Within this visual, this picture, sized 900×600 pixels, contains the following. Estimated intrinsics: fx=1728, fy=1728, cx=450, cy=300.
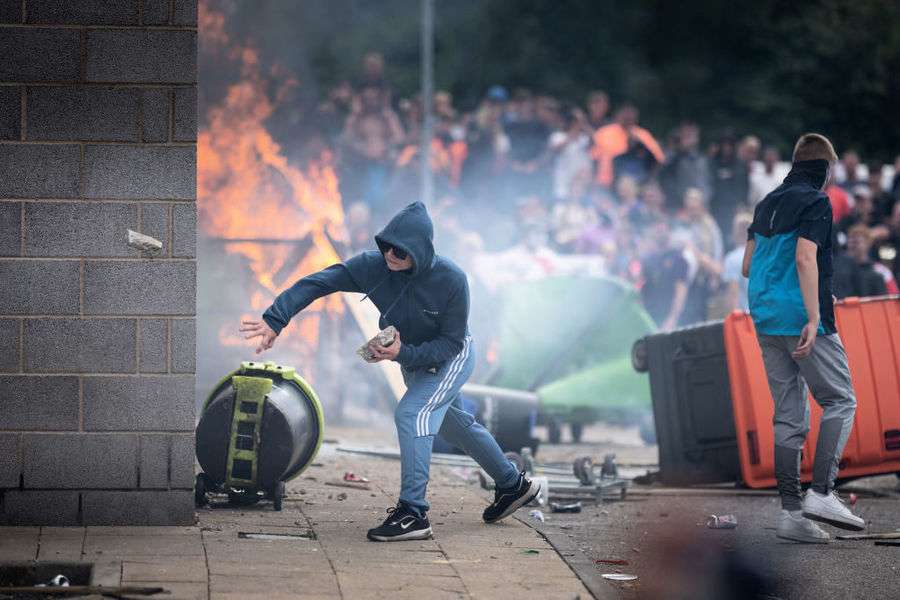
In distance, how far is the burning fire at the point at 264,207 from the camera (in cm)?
1576

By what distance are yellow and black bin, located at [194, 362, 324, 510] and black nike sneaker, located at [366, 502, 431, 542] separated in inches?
37.2

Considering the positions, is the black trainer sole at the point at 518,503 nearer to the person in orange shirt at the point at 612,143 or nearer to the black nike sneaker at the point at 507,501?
the black nike sneaker at the point at 507,501

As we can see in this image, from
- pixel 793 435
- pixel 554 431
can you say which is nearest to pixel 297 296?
pixel 793 435

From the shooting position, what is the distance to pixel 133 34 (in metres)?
7.94

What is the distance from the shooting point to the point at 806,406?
891 cm

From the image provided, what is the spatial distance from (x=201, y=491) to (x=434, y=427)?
131 centimetres

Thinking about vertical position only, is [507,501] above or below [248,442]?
below

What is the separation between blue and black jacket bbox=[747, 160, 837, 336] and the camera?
867cm

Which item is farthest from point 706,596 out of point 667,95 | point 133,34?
point 667,95

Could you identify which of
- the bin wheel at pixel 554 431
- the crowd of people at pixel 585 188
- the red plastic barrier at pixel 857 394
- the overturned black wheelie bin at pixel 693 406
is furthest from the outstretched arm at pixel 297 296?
the crowd of people at pixel 585 188

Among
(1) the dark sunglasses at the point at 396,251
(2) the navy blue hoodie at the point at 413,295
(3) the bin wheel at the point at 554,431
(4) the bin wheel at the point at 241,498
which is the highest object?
(1) the dark sunglasses at the point at 396,251

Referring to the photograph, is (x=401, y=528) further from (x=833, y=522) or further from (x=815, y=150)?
(x=815, y=150)

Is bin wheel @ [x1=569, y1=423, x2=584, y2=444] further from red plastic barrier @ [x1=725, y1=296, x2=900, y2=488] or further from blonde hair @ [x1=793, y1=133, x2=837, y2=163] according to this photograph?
blonde hair @ [x1=793, y1=133, x2=837, y2=163]

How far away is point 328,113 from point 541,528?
1078 centimetres
